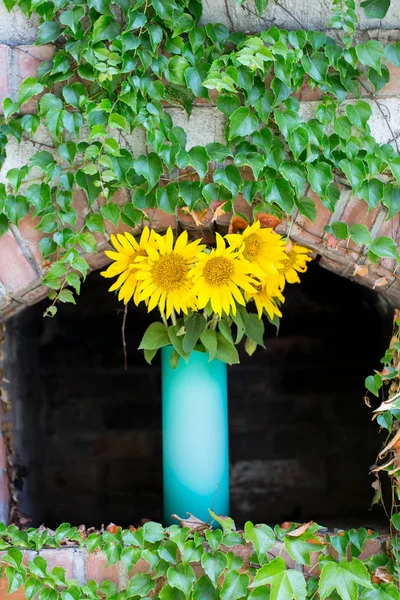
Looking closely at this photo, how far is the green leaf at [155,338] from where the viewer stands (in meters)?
1.60

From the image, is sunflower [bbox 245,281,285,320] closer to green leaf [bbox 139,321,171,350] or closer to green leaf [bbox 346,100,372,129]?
green leaf [bbox 139,321,171,350]

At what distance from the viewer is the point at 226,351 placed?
1606mm

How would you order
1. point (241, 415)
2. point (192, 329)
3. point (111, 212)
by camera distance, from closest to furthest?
point (111, 212) → point (192, 329) → point (241, 415)

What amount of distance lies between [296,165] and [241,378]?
1.22 m

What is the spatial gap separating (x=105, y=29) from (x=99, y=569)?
44.8 inches

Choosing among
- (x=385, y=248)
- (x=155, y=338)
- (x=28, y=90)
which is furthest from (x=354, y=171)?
(x=28, y=90)

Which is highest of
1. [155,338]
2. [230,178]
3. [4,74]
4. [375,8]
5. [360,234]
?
[375,8]

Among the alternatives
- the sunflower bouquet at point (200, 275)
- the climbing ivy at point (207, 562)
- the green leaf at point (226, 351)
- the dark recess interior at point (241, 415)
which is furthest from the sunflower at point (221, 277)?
the dark recess interior at point (241, 415)

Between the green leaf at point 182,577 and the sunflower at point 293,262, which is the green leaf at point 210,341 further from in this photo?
the green leaf at point 182,577

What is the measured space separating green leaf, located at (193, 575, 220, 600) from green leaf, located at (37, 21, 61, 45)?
3.81 feet

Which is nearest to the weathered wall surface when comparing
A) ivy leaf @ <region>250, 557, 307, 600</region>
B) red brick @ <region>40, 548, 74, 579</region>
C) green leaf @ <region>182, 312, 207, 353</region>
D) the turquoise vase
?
green leaf @ <region>182, 312, 207, 353</region>

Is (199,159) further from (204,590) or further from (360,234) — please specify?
(204,590)

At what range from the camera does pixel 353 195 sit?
1.52 m

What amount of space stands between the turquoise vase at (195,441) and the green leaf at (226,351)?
52 millimetres
